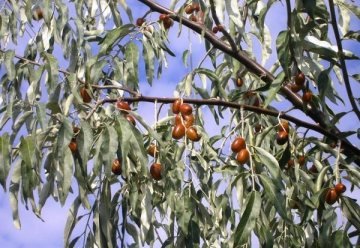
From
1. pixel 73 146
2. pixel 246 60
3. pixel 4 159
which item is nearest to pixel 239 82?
pixel 246 60

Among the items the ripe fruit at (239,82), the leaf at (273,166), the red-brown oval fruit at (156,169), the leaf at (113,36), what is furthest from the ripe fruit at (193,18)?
the leaf at (273,166)

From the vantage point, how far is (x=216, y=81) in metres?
2.29

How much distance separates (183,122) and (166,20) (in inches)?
22.7

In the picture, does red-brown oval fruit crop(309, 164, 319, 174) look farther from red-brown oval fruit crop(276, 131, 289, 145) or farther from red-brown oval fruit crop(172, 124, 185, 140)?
red-brown oval fruit crop(172, 124, 185, 140)

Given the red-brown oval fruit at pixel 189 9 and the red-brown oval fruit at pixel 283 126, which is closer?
the red-brown oval fruit at pixel 283 126

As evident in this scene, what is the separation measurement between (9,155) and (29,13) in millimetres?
860

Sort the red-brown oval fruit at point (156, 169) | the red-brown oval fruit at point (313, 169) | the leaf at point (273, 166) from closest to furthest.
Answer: the leaf at point (273, 166) < the red-brown oval fruit at point (156, 169) < the red-brown oval fruit at point (313, 169)

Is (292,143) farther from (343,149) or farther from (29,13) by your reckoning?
(29,13)

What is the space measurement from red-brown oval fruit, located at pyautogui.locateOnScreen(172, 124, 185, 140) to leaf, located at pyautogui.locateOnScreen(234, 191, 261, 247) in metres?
0.36

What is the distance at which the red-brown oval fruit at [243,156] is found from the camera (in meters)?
1.87

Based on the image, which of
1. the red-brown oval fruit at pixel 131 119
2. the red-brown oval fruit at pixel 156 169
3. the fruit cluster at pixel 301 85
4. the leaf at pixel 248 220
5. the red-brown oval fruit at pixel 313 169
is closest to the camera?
→ the leaf at pixel 248 220

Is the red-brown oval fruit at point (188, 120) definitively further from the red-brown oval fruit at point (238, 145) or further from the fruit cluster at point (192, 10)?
the fruit cluster at point (192, 10)

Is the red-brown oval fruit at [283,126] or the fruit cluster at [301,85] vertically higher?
the fruit cluster at [301,85]

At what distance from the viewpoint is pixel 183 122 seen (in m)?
2.00
